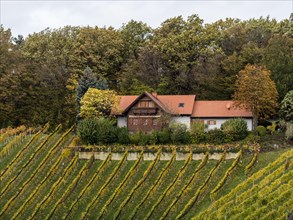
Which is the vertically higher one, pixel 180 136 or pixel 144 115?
pixel 144 115

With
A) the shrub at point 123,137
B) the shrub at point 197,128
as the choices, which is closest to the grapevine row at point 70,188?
the shrub at point 123,137

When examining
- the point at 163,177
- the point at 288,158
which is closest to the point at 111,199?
the point at 163,177

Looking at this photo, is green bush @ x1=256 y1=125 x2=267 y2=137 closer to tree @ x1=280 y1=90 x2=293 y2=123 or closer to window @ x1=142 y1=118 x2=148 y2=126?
tree @ x1=280 y1=90 x2=293 y2=123

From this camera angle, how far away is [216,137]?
145ft

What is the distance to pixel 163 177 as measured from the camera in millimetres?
38250

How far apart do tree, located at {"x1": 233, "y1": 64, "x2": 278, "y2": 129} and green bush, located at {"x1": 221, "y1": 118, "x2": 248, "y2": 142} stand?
2185 millimetres

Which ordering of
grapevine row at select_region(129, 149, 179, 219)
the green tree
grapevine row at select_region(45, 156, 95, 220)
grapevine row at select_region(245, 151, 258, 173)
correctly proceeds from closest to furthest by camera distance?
1. grapevine row at select_region(129, 149, 179, 219)
2. grapevine row at select_region(45, 156, 95, 220)
3. grapevine row at select_region(245, 151, 258, 173)
4. the green tree

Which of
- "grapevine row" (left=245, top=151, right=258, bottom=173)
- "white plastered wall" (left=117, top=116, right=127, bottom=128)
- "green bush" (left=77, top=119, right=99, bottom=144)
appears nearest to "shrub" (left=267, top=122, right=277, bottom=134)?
"grapevine row" (left=245, top=151, right=258, bottom=173)

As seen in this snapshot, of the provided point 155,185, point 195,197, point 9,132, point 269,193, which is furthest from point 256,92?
point 9,132

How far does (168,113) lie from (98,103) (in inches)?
267

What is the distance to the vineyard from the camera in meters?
34.3

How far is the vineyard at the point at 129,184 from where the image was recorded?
34281mm

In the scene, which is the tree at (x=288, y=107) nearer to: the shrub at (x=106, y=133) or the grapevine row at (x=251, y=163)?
the grapevine row at (x=251, y=163)

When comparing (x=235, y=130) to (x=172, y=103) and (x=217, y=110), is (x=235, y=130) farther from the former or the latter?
(x=172, y=103)
